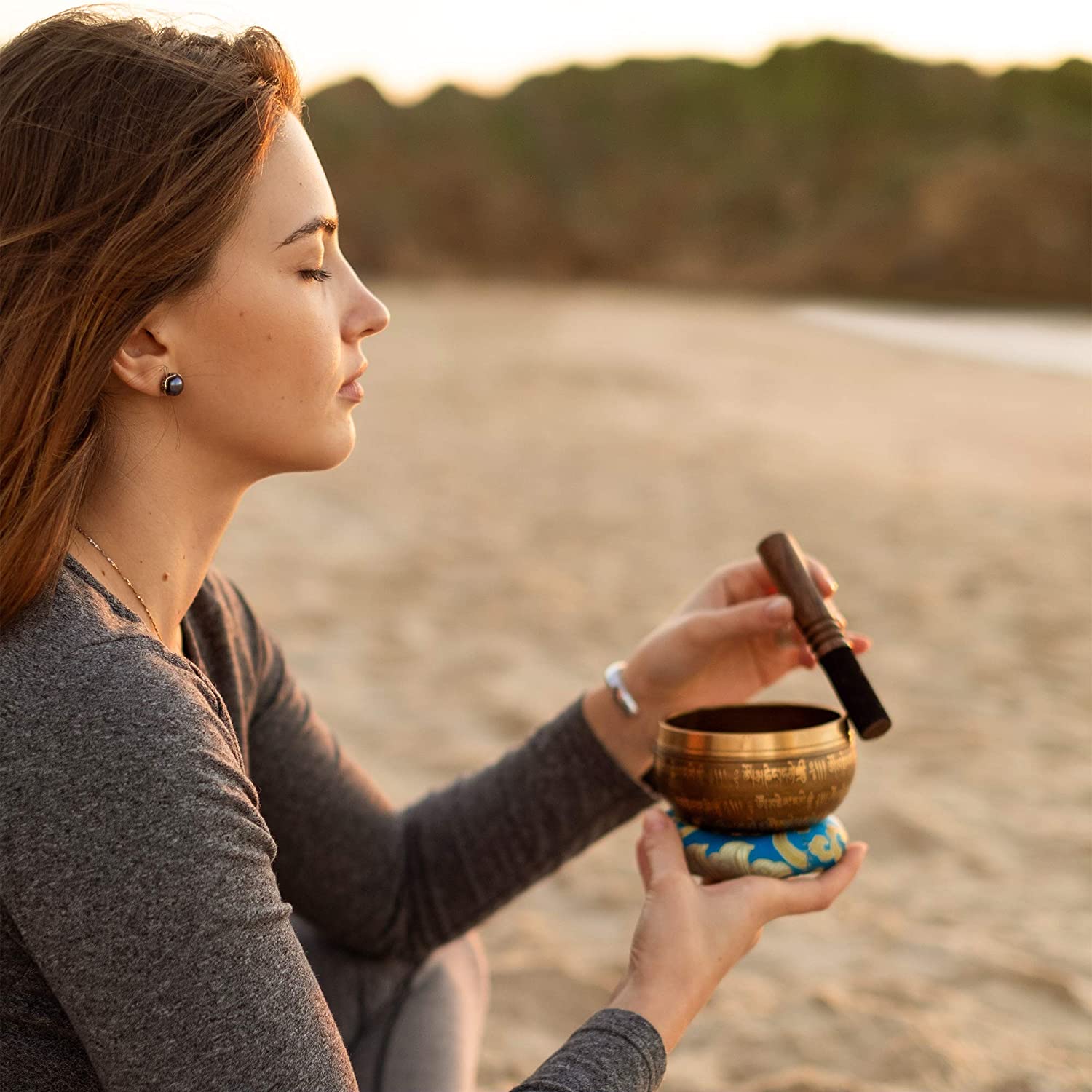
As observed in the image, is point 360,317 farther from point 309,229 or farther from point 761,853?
point 761,853

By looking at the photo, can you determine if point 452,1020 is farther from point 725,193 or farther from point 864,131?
point 864,131

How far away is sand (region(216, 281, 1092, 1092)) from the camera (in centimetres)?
243

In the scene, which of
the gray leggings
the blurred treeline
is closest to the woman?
the gray leggings

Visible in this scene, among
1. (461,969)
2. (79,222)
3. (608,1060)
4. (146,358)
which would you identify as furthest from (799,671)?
(79,222)

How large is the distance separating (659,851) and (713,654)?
0.41 meters

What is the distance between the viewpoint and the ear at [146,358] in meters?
1.23

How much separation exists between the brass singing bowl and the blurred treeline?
34.1 m

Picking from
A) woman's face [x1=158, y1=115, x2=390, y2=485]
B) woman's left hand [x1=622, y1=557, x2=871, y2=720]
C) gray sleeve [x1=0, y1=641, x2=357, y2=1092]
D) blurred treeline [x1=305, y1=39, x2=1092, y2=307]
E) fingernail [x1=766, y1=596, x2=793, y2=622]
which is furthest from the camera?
blurred treeline [x1=305, y1=39, x2=1092, y2=307]

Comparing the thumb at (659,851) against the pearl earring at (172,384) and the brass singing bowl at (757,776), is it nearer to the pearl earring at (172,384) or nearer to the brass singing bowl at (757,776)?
the brass singing bowl at (757,776)

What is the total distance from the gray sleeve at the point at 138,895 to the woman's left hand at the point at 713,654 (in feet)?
2.52

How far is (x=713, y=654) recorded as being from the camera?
171 centimetres

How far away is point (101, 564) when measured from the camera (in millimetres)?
1273

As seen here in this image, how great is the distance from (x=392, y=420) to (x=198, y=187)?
956 centimetres

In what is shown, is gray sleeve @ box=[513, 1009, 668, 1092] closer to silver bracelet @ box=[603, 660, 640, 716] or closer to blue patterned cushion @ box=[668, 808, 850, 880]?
blue patterned cushion @ box=[668, 808, 850, 880]
